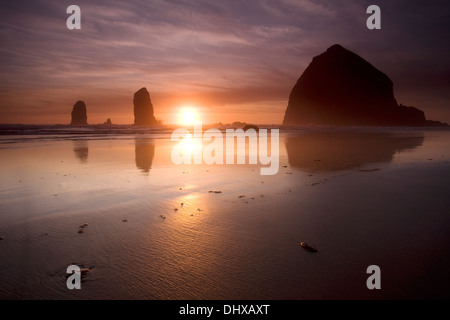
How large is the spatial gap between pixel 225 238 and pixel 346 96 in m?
155

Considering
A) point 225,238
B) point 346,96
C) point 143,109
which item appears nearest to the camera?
point 225,238

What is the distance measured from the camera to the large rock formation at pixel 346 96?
426 ft

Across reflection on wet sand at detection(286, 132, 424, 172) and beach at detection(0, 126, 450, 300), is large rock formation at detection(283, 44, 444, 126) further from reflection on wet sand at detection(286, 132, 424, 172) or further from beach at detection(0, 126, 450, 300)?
beach at detection(0, 126, 450, 300)

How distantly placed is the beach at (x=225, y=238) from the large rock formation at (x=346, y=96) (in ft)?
464

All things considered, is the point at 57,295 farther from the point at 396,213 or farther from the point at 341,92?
the point at 341,92

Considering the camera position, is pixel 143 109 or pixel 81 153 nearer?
pixel 81 153

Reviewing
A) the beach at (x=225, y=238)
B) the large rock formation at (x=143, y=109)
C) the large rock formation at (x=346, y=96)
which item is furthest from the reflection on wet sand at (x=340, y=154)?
the large rock formation at (x=143, y=109)

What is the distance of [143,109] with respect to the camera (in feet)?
572

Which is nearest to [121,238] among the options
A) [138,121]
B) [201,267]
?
[201,267]

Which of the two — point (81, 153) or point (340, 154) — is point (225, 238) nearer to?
point (340, 154)

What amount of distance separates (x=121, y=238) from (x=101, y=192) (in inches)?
125

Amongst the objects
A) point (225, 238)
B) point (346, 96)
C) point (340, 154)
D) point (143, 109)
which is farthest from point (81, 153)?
point (143, 109)

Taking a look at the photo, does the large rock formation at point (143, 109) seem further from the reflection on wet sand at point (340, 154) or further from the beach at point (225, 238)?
the beach at point (225, 238)
